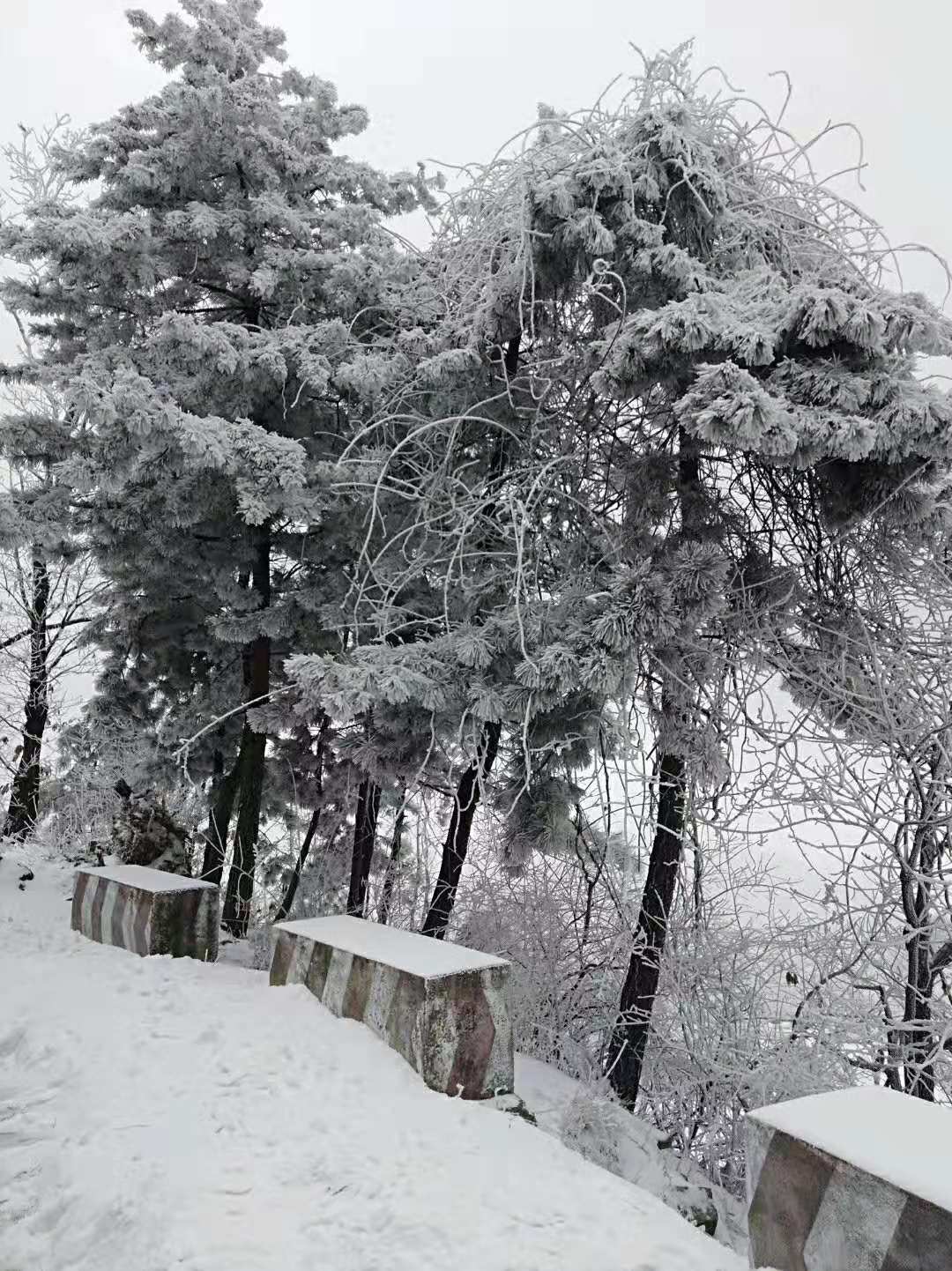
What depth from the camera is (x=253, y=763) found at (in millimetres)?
9273

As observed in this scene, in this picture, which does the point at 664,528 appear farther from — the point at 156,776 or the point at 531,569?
the point at 156,776

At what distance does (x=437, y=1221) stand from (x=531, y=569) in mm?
4535

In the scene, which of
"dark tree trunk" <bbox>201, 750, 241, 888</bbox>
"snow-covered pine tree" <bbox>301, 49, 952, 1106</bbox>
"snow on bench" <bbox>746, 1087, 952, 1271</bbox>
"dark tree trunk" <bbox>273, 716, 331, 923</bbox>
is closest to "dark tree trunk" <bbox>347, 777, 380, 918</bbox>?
"dark tree trunk" <bbox>273, 716, 331, 923</bbox>

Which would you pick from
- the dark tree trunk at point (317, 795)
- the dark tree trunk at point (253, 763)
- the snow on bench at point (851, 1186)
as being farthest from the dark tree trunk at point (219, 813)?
the snow on bench at point (851, 1186)

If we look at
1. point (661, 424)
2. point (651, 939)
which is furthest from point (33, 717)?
point (661, 424)

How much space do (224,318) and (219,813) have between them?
5877 mm

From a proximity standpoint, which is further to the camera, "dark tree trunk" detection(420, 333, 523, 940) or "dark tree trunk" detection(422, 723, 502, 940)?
"dark tree trunk" detection(422, 723, 502, 940)

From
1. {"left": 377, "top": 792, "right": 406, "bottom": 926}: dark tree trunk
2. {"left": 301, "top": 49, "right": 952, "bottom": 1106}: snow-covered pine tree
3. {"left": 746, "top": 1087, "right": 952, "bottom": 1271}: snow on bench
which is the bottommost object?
{"left": 377, "top": 792, "right": 406, "bottom": 926}: dark tree trunk

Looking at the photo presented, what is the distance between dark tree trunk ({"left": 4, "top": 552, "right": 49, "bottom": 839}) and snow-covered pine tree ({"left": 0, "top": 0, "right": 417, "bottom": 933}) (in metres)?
4.83

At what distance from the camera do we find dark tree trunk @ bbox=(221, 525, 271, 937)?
914 cm

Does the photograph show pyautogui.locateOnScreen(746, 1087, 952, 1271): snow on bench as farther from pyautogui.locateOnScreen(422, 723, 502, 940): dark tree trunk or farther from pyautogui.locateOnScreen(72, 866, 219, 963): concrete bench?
pyautogui.locateOnScreen(422, 723, 502, 940): dark tree trunk

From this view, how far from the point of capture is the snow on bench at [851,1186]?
2.09m

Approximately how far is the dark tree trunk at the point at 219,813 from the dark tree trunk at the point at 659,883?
5.82 meters

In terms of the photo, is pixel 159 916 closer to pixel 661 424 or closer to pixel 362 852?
pixel 362 852
